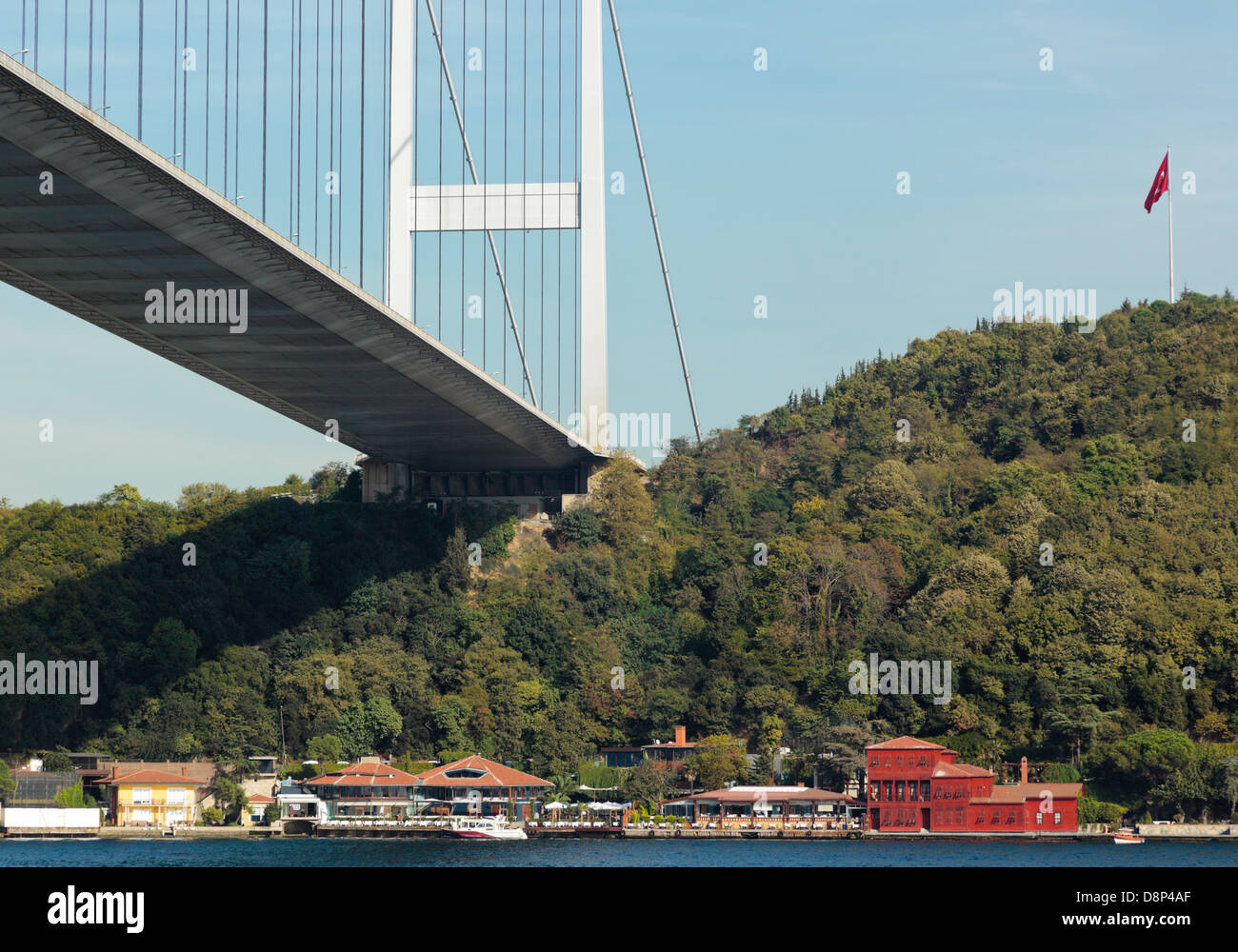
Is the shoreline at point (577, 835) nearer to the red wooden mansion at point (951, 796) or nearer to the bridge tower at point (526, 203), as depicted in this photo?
the red wooden mansion at point (951, 796)

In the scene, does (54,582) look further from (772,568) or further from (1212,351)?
(1212,351)

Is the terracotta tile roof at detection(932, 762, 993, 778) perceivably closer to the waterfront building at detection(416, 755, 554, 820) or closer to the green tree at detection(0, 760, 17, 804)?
the waterfront building at detection(416, 755, 554, 820)

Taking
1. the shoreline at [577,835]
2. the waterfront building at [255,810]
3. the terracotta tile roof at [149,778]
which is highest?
the terracotta tile roof at [149,778]

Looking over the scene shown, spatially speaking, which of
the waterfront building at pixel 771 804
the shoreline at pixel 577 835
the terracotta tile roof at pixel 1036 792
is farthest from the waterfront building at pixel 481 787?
the terracotta tile roof at pixel 1036 792

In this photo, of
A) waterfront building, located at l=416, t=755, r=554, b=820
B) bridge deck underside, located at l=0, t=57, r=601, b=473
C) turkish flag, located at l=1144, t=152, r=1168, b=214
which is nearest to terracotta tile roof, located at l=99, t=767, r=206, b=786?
waterfront building, located at l=416, t=755, r=554, b=820
